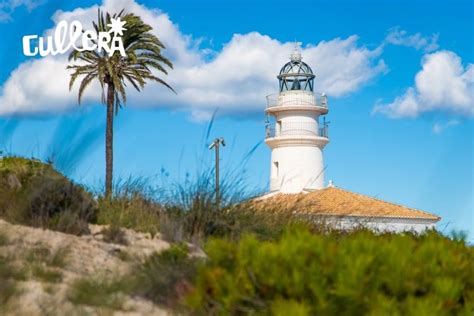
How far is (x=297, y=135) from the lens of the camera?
55969mm

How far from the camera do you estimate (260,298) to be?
27.1 feet

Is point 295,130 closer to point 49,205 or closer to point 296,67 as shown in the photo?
point 296,67

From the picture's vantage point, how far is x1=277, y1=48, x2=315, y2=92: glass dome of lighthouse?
5806 cm

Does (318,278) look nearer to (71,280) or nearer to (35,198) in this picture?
(71,280)

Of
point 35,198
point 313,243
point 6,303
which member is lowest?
point 6,303

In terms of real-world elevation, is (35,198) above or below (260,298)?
above

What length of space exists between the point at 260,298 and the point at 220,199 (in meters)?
4.89

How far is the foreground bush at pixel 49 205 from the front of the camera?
11891 millimetres

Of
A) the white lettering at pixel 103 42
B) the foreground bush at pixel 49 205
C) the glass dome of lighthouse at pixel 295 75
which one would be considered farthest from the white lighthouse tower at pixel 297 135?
the foreground bush at pixel 49 205

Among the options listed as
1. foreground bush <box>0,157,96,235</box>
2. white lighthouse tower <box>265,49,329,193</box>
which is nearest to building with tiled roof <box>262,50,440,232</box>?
white lighthouse tower <box>265,49,329,193</box>

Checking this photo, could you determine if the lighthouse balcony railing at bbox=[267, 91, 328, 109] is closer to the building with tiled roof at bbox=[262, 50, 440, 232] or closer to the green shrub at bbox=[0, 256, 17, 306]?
the building with tiled roof at bbox=[262, 50, 440, 232]

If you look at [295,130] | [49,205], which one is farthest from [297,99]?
[49,205]

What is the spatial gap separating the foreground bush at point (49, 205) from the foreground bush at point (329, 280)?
3.75 metres

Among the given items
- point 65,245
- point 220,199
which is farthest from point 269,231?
point 65,245
